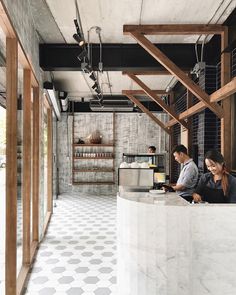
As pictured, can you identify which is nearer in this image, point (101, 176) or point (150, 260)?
point (150, 260)

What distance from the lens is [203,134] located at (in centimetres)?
500

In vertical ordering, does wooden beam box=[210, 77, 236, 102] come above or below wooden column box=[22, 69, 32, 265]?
above

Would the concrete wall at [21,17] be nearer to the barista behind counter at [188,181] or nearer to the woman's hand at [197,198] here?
the woman's hand at [197,198]

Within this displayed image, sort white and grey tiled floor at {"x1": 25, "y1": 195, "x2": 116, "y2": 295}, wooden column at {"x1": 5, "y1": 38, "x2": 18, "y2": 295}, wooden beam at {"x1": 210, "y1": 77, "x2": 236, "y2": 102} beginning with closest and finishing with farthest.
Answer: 1. wooden column at {"x1": 5, "y1": 38, "x2": 18, "y2": 295}
2. wooden beam at {"x1": 210, "y1": 77, "x2": 236, "y2": 102}
3. white and grey tiled floor at {"x1": 25, "y1": 195, "x2": 116, "y2": 295}

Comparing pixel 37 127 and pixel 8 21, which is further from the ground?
pixel 8 21

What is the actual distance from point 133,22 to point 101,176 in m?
7.18

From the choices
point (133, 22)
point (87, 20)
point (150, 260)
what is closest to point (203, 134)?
point (133, 22)

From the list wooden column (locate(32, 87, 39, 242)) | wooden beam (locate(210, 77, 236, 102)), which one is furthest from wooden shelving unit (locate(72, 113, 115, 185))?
wooden beam (locate(210, 77, 236, 102))

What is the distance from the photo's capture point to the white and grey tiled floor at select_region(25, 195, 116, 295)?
335 centimetres

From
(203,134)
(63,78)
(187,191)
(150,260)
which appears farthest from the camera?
(63,78)

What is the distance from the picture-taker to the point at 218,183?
10.1 ft

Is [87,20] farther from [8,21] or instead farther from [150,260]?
[150,260]

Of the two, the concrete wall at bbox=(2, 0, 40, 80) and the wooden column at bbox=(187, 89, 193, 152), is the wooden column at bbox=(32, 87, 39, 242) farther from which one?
the wooden column at bbox=(187, 89, 193, 152)

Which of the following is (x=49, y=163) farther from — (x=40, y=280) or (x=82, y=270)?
(x=40, y=280)
